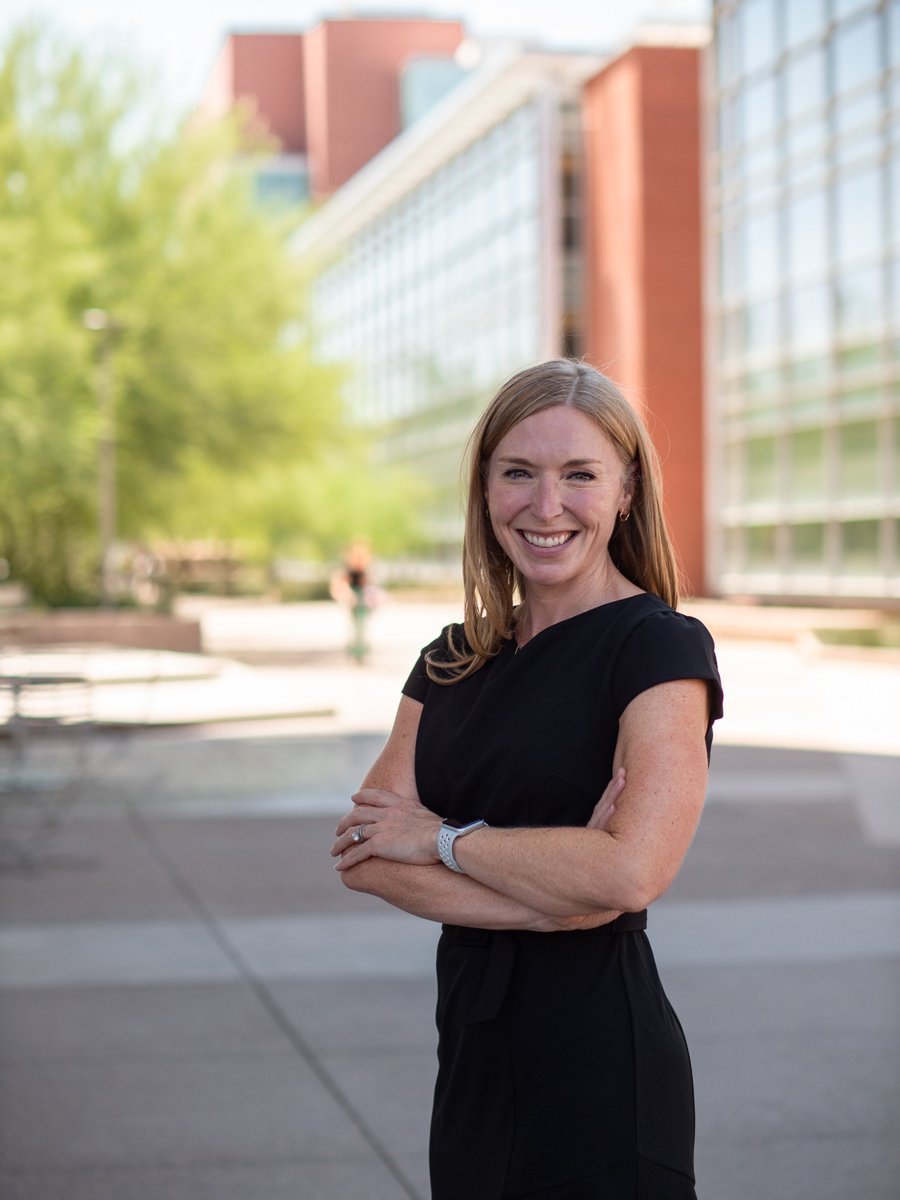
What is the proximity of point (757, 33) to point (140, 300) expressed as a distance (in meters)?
18.0

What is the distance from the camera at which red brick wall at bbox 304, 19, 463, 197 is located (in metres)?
112

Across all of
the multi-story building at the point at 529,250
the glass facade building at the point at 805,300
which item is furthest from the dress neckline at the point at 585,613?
the glass facade building at the point at 805,300

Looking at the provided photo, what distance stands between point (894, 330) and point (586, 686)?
34.7 metres

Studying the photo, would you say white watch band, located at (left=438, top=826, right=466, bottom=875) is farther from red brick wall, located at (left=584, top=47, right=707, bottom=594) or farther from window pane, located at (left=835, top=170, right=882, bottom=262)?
red brick wall, located at (left=584, top=47, right=707, bottom=594)

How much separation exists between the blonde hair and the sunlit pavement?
2.42 meters

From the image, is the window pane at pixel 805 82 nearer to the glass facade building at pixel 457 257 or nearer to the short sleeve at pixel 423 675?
the glass facade building at pixel 457 257

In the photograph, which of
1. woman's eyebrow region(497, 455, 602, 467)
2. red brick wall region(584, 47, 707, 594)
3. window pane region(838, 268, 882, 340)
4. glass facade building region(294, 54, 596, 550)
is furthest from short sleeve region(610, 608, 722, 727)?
red brick wall region(584, 47, 707, 594)

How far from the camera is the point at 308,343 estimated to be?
33.2 meters

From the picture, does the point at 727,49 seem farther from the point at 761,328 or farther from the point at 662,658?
the point at 662,658

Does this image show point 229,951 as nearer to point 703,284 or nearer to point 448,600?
point 703,284

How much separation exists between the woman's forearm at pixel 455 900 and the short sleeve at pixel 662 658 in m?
0.32

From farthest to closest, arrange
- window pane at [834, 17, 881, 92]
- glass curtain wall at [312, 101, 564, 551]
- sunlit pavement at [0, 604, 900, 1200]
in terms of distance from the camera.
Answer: glass curtain wall at [312, 101, 564, 551] < window pane at [834, 17, 881, 92] < sunlit pavement at [0, 604, 900, 1200]

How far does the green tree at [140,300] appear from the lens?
28.3 metres

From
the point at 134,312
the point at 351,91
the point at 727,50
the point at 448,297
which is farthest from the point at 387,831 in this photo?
the point at 351,91
